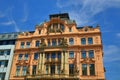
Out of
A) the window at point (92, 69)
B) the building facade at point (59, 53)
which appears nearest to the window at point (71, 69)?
the building facade at point (59, 53)

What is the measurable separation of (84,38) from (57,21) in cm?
Answer: 1073

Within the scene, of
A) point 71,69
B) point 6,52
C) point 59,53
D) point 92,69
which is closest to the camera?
point 92,69

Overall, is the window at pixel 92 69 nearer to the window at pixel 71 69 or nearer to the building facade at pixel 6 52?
the window at pixel 71 69

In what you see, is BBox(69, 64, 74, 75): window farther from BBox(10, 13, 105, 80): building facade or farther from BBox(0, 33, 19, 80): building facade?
BBox(0, 33, 19, 80): building facade

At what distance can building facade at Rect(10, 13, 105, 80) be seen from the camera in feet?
155

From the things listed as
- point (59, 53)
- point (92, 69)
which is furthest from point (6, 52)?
point (92, 69)

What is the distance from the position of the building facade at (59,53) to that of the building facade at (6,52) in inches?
72.7

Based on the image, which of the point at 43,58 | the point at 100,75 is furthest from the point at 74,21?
the point at 100,75

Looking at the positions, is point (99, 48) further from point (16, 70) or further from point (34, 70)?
point (16, 70)

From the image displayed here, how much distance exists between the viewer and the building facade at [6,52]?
53.6 metres

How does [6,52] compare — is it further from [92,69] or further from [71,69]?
[92,69]

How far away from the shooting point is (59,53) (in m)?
51.0

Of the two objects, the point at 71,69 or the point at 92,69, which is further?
the point at 71,69

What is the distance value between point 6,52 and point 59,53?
1875 cm
